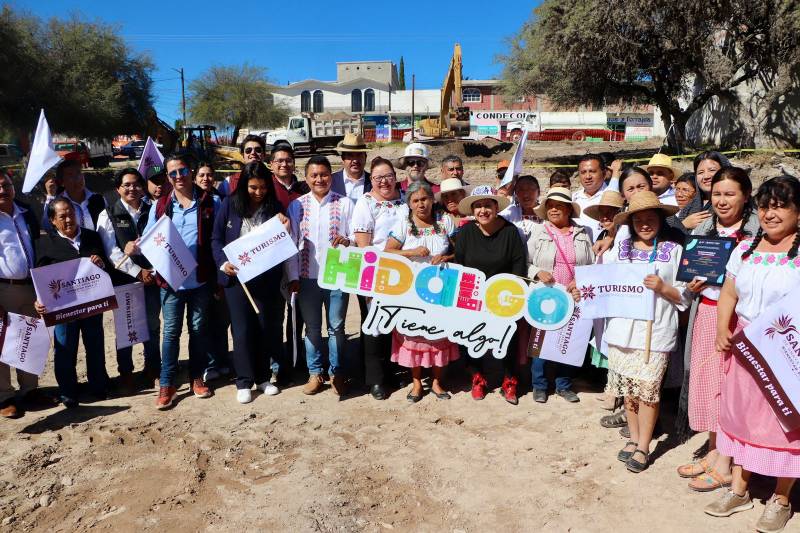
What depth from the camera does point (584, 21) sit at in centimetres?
1880

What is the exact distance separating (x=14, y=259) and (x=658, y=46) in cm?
2101

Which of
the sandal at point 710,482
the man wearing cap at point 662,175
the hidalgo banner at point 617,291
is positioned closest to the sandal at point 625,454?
the sandal at point 710,482

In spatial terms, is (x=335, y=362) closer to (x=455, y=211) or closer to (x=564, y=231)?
(x=455, y=211)

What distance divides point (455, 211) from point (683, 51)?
18220 mm

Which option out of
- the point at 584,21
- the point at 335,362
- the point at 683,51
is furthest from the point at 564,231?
the point at 683,51

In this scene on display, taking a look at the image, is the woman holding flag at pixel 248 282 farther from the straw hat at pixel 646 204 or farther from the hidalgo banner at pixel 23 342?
the straw hat at pixel 646 204

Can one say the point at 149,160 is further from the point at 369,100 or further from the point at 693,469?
the point at 369,100

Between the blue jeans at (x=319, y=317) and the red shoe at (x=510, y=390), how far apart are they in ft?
5.05

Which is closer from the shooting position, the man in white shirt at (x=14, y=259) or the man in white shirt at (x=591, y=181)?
the man in white shirt at (x=14, y=259)

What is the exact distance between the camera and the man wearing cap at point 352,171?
574 cm

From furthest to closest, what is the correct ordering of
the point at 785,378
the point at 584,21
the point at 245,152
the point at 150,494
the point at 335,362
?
1. the point at 584,21
2. the point at 245,152
3. the point at 335,362
4. the point at 150,494
5. the point at 785,378

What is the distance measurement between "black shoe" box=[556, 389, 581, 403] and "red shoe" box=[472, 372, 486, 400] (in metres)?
0.70

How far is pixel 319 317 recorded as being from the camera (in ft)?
16.8

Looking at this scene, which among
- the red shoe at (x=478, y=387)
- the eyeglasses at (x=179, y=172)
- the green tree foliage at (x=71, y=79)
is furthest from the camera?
the green tree foliage at (x=71, y=79)
